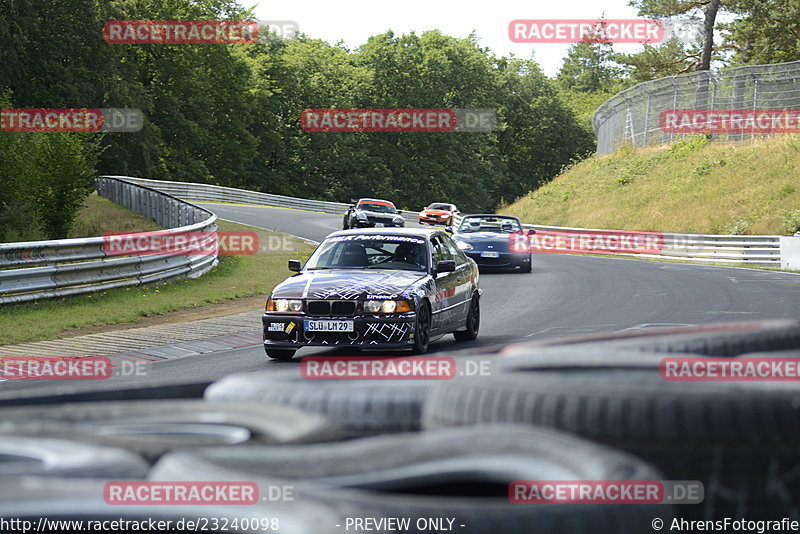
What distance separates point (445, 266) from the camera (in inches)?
482

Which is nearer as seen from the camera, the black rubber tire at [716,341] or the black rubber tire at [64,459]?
the black rubber tire at [64,459]

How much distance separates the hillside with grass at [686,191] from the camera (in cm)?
4341

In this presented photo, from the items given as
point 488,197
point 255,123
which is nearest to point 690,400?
point 255,123

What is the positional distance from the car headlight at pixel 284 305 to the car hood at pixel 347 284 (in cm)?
6

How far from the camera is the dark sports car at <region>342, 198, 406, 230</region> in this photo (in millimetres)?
42594

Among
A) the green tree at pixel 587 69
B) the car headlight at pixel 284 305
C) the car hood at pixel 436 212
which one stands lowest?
the car hood at pixel 436 212
